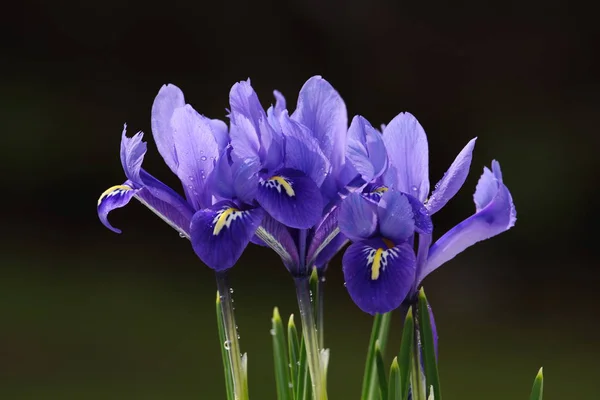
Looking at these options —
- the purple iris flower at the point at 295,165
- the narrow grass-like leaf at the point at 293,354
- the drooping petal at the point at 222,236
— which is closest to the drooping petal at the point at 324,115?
the purple iris flower at the point at 295,165

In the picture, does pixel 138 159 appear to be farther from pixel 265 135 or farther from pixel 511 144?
pixel 511 144

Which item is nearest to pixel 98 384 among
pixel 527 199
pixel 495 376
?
pixel 495 376

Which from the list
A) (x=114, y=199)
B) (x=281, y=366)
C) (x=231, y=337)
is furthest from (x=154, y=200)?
(x=281, y=366)

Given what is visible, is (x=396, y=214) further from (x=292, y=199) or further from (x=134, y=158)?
(x=134, y=158)

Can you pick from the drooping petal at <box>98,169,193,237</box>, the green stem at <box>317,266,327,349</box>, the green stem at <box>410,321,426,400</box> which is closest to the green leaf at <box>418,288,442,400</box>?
the green stem at <box>410,321,426,400</box>

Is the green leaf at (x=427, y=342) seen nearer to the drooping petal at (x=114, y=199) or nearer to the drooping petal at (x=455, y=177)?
the drooping petal at (x=455, y=177)

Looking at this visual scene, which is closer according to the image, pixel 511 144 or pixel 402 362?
pixel 402 362
